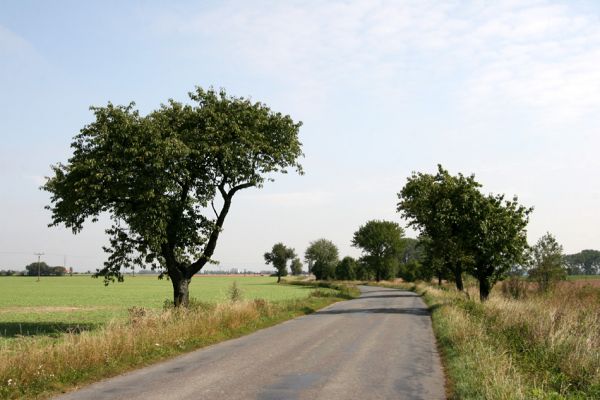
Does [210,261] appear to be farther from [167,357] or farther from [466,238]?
[466,238]

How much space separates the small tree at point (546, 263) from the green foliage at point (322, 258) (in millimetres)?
91697

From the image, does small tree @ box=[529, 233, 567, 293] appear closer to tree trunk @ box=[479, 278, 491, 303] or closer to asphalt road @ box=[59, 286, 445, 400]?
tree trunk @ box=[479, 278, 491, 303]

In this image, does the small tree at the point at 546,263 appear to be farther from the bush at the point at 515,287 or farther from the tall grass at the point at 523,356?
the tall grass at the point at 523,356

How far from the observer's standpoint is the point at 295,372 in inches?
467

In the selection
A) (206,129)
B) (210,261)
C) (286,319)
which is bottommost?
(286,319)

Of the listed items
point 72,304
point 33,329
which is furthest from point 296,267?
point 33,329

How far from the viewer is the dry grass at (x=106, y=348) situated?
10.4 metres

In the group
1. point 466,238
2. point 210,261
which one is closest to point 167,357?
point 210,261

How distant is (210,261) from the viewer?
25.6 metres

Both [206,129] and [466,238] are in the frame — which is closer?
[206,129]

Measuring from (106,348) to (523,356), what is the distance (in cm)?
1105

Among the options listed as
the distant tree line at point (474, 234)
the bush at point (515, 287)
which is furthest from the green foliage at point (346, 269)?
the bush at point (515, 287)

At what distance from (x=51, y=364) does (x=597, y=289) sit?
26879 mm

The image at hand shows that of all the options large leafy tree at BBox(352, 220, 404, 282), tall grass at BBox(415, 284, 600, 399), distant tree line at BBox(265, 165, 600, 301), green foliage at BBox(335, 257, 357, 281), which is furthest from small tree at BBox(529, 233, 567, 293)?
green foliage at BBox(335, 257, 357, 281)
